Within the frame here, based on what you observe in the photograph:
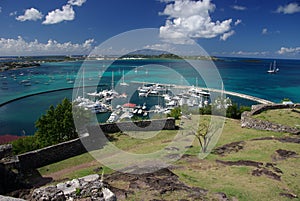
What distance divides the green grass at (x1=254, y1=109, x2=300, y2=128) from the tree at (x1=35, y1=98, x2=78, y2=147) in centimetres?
1720

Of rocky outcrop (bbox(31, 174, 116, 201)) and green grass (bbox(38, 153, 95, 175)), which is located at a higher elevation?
rocky outcrop (bbox(31, 174, 116, 201))

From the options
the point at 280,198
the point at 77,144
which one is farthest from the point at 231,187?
the point at 77,144

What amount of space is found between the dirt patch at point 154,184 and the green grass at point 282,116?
572 inches

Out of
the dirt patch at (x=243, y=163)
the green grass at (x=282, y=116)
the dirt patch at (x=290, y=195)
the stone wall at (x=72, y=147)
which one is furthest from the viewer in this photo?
the green grass at (x=282, y=116)

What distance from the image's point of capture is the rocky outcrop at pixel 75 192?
676 centimetres

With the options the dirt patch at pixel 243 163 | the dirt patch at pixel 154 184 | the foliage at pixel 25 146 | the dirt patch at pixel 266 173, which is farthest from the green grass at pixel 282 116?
the foliage at pixel 25 146

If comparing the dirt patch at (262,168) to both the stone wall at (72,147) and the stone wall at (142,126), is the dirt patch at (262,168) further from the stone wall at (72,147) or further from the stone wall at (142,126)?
the stone wall at (72,147)

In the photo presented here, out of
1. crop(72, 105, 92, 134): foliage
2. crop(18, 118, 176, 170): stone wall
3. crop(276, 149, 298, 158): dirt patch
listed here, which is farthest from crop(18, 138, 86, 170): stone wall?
crop(276, 149, 298, 158): dirt patch

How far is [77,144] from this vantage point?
15539 mm

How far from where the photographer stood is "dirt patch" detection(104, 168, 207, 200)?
8.53 meters

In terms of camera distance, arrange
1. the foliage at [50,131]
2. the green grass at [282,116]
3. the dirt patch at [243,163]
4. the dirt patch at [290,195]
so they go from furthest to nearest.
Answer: the green grass at [282,116] → the foliage at [50,131] → the dirt patch at [243,163] → the dirt patch at [290,195]

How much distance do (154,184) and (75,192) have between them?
11.1 ft

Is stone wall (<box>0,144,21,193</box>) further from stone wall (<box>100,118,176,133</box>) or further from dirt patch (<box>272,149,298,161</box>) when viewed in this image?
dirt patch (<box>272,149,298,161</box>)

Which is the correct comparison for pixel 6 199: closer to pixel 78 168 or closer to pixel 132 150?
pixel 78 168
